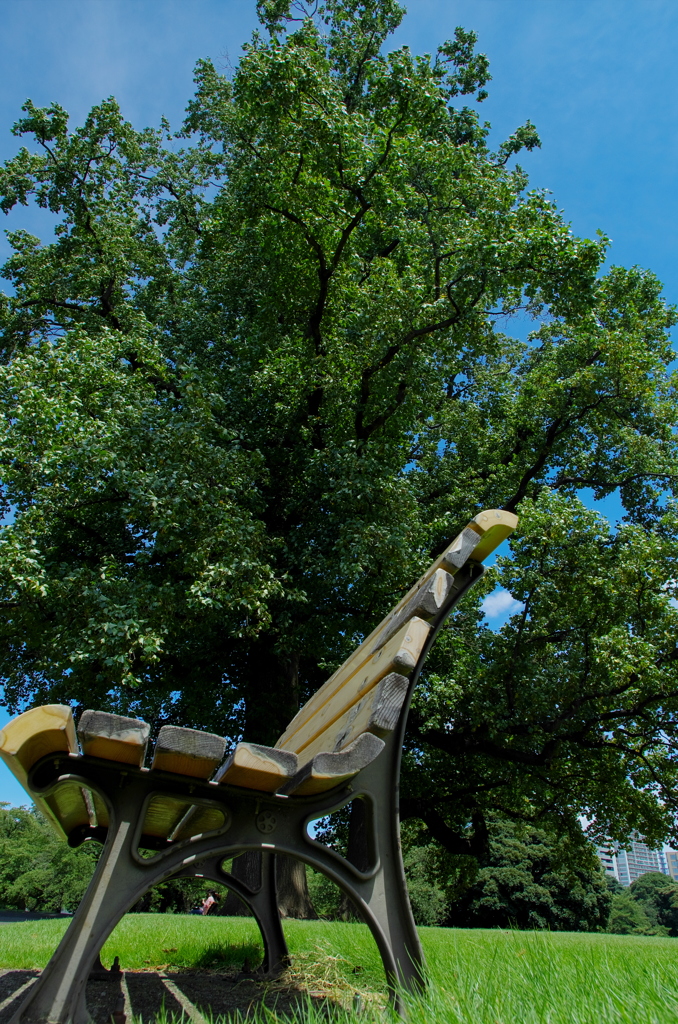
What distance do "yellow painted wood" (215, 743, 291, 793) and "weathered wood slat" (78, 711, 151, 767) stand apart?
0.27 m

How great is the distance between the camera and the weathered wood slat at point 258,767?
1.96 meters

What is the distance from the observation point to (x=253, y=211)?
11.6 metres

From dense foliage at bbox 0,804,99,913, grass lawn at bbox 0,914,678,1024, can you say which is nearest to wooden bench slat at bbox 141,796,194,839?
grass lawn at bbox 0,914,678,1024

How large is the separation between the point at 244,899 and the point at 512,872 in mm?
23836

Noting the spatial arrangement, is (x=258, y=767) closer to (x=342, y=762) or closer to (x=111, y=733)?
(x=342, y=762)

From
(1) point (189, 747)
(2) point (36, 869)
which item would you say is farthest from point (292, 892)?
(2) point (36, 869)

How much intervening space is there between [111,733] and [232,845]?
Result: 0.57m

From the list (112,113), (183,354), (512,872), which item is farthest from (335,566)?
(512,872)

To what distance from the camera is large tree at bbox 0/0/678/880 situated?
9.23 meters

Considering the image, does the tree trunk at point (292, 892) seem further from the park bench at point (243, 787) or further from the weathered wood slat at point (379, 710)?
the weathered wood slat at point (379, 710)

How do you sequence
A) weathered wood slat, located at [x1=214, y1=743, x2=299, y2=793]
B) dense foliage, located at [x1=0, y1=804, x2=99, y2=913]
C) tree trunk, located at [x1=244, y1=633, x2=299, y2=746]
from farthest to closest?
1. dense foliage, located at [x1=0, y1=804, x2=99, y2=913]
2. tree trunk, located at [x1=244, y1=633, x2=299, y2=746]
3. weathered wood slat, located at [x1=214, y1=743, x2=299, y2=793]

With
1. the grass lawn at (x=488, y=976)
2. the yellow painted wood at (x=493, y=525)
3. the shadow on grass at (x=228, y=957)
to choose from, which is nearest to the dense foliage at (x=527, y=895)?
the shadow on grass at (x=228, y=957)

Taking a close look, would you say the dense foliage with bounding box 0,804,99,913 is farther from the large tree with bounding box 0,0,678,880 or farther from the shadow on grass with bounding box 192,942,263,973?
the shadow on grass with bounding box 192,942,263,973

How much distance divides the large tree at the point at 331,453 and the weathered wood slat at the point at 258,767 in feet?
20.7
